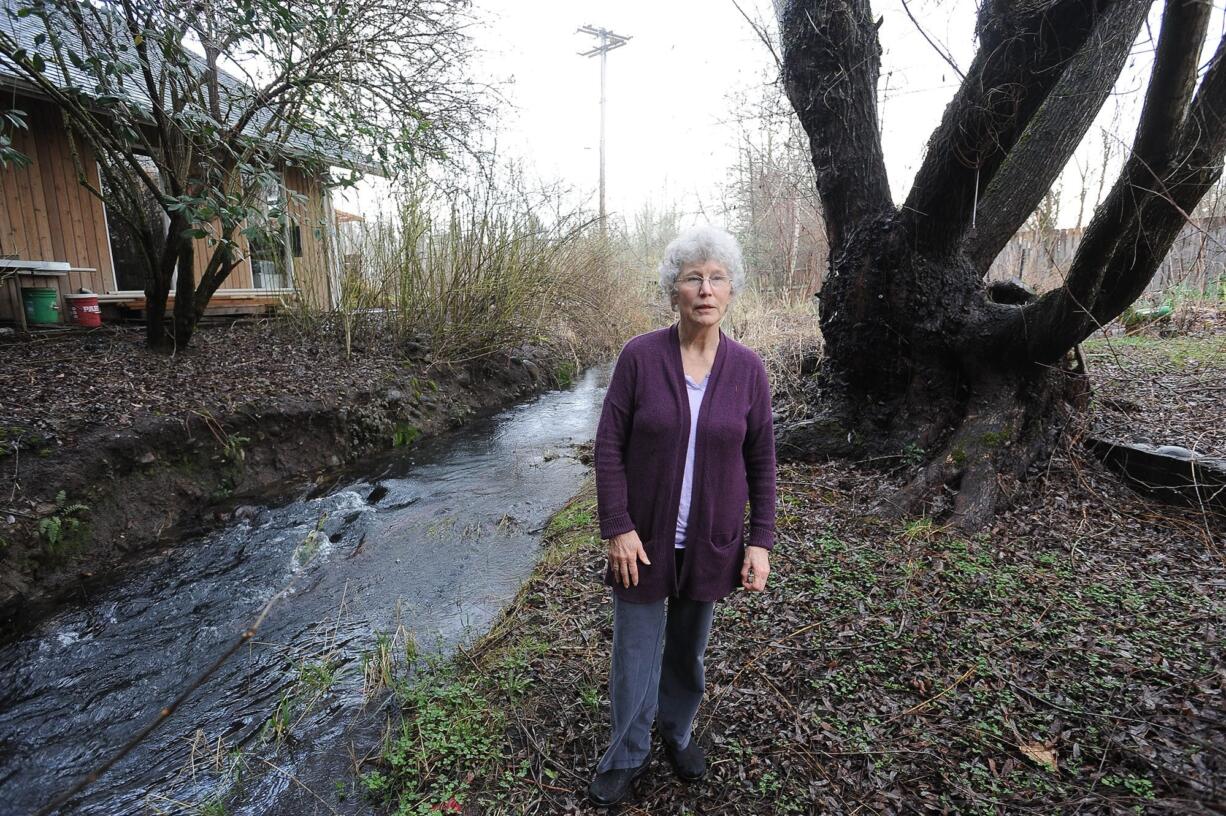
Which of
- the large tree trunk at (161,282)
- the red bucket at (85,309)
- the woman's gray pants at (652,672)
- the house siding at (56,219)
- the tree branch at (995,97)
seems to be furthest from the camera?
the house siding at (56,219)

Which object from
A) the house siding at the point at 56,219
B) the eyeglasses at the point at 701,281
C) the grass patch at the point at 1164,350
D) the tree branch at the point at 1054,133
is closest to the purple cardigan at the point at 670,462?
the eyeglasses at the point at 701,281

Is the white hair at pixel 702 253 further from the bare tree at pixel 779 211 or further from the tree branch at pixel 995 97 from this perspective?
the bare tree at pixel 779 211

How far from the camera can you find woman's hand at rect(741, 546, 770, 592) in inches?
81.0

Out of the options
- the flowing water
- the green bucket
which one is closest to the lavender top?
the flowing water

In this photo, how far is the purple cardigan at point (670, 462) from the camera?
75.3 inches

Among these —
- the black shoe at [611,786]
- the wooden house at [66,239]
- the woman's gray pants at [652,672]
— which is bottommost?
the black shoe at [611,786]

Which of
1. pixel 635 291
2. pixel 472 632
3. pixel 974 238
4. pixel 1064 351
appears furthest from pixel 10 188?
pixel 1064 351

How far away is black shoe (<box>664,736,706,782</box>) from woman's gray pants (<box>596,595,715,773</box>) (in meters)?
0.03

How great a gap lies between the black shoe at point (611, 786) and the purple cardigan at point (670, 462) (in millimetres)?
677

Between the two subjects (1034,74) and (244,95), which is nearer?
(1034,74)

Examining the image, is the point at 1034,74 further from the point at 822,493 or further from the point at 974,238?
the point at 822,493

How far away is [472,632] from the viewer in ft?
11.2

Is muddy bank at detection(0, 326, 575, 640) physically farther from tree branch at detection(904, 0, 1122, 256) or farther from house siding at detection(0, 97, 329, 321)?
tree branch at detection(904, 0, 1122, 256)

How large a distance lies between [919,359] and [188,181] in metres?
6.43
